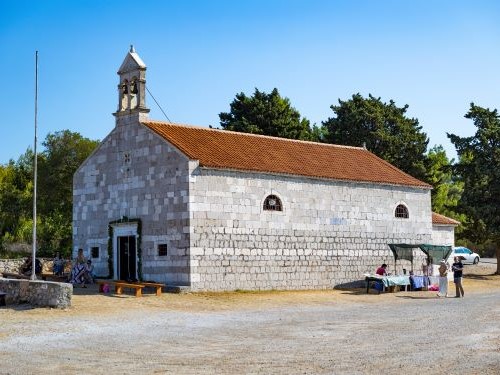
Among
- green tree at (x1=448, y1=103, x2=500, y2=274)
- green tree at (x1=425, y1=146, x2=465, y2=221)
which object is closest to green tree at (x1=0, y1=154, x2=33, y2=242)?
green tree at (x1=425, y1=146, x2=465, y2=221)

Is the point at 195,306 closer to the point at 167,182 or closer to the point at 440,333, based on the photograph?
the point at 167,182

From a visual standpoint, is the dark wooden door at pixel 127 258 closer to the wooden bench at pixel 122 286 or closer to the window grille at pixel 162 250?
the window grille at pixel 162 250

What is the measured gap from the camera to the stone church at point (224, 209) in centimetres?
2994

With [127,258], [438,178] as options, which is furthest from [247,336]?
[438,178]

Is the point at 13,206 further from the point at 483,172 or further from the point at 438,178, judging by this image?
the point at 483,172

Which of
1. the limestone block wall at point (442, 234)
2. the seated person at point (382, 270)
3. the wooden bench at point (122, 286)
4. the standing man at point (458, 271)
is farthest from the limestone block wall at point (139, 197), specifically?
the limestone block wall at point (442, 234)

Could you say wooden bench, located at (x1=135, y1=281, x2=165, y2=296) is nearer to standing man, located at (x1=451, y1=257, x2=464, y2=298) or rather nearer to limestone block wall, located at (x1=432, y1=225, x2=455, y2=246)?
standing man, located at (x1=451, y1=257, x2=464, y2=298)

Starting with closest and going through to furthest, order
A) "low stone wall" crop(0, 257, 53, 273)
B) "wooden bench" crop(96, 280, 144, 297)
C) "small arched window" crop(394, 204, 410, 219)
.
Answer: "wooden bench" crop(96, 280, 144, 297), "small arched window" crop(394, 204, 410, 219), "low stone wall" crop(0, 257, 53, 273)

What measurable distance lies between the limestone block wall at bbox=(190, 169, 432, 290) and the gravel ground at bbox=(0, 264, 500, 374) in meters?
2.06

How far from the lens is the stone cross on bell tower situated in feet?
108

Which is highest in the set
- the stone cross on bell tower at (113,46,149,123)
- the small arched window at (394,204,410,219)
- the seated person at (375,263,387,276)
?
the stone cross on bell tower at (113,46,149,123)

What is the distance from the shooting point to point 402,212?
124 ft

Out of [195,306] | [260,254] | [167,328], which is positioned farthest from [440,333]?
[260,254]

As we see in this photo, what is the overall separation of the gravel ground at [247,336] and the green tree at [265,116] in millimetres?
29544
